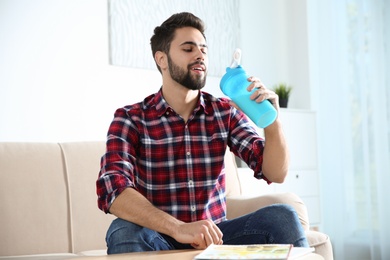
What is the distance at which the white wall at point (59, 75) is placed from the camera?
9.41 feet

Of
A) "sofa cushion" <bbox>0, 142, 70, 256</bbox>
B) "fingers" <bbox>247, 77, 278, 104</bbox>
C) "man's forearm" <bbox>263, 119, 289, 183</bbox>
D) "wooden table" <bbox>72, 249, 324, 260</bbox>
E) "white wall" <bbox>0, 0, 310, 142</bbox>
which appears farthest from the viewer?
"white wall" <bbox>0, 0, 310, 142</bbox>

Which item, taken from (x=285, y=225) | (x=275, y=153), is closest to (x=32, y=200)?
(x=275, y=153)

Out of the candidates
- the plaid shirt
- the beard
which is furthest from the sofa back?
the beard

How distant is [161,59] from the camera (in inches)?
79.5

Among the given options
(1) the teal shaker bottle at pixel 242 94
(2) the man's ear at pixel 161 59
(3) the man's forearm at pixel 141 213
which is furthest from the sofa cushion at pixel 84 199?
(1) the teal shaker bottle at pixel 242 94

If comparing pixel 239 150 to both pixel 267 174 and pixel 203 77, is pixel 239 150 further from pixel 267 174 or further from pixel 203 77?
pixel 203 77

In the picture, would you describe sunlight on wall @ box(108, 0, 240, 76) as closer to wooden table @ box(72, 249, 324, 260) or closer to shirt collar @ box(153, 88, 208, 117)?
shirt collar @ box(153, 88, 208, 117)

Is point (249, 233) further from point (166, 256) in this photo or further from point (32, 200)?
point (32, 200)

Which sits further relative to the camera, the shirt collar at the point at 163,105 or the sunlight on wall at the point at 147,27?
the sunlight on wall at the point at 147,27

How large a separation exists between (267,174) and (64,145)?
3.36ft

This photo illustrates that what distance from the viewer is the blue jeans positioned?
4.87 ft

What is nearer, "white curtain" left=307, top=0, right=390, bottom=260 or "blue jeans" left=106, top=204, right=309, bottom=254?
"blue jeans" left=106, top=204, right=309, bottom=254

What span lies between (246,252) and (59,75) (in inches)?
82.1

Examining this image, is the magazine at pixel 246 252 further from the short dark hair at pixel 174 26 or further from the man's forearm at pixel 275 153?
the short dark hair at pixel 174 26
